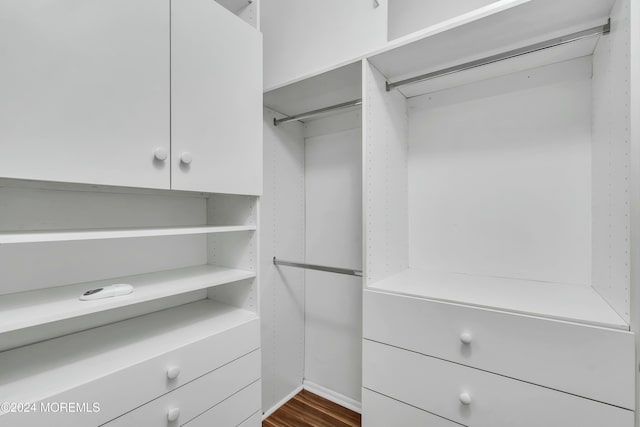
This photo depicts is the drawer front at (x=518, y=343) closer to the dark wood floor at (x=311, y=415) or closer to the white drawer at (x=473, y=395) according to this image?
the white drawer at (x=473, y=395)

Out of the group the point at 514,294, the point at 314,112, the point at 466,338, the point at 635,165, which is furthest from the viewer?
the point at 314,112

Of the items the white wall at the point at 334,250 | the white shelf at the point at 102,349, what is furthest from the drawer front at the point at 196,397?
the white wall at the point at 334,250

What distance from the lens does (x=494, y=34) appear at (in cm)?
106

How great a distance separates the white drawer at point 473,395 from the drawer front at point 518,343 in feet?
0.10

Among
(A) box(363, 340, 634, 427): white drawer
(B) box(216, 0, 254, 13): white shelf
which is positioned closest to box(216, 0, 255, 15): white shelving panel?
(B) box(216, 0, 254, 13): white shelf

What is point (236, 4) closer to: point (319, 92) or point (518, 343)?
point (319, 92)

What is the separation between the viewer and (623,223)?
87 cm

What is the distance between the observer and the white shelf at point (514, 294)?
90 cm

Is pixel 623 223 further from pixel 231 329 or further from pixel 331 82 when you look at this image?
pixel 231 329

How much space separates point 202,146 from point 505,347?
4.33 feet

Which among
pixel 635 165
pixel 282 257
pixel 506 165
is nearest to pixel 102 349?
pixel 282 257

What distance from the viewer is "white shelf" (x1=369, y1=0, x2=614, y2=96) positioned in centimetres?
94

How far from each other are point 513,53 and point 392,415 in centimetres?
160

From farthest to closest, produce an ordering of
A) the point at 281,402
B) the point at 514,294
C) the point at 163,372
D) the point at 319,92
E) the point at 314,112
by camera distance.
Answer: the point at 281,402 → the point at 314,112 → the point at 319,92 → the point at 514,294 → the point at 163,372
